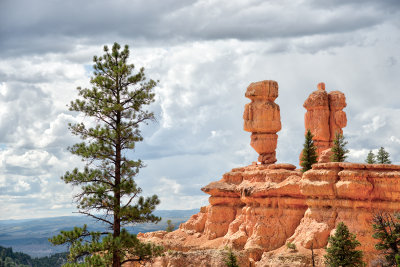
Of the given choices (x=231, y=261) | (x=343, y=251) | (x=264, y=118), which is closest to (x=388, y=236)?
(x=343, y=251)

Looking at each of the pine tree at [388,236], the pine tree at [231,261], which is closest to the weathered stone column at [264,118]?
the pine tree at [231,261]

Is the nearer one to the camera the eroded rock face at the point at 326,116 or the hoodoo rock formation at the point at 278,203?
the hoodoo rock formation at the point at 278,203

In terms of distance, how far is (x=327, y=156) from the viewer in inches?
2680

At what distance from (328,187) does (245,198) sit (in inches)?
519

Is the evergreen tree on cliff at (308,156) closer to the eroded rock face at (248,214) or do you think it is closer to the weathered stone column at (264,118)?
the eroded rock face at (248,214)

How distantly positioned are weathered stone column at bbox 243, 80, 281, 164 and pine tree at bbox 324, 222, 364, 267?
22491mm

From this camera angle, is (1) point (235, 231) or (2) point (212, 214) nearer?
(1) point (235, 231)

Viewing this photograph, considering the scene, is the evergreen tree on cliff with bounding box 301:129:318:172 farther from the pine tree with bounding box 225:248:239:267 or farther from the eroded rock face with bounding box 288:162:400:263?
the pine tree with bounding box 225:248:239:267

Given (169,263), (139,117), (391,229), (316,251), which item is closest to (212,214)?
(169,263)

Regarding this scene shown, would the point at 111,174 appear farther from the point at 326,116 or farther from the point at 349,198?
the point at 326,116

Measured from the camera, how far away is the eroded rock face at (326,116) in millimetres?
85500

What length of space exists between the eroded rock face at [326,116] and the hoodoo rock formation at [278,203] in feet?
0.49

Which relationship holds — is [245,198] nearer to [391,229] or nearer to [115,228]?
[391,229]

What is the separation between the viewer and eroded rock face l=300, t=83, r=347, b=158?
85500 millimetres
